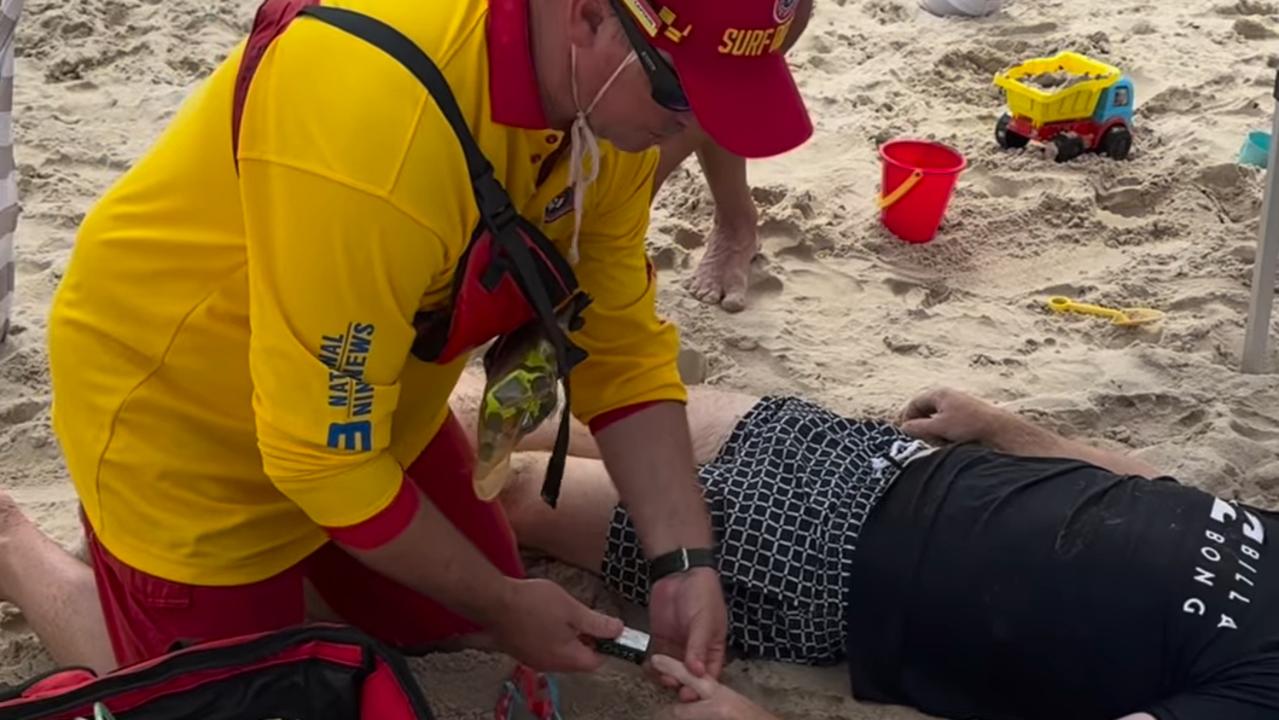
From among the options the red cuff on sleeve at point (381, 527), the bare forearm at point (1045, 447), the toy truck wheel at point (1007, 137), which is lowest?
the bare forearm at point (1045, 447)

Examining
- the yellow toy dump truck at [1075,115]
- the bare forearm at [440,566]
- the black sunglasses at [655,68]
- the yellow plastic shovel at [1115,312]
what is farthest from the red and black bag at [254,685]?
the yellow toy dump truck at [1075,115]

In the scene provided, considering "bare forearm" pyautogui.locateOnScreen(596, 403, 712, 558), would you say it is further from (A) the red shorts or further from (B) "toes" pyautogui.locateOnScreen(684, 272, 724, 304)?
(B) "toes" pyautogui.locateOnScreen(684, 272, 724, 304)

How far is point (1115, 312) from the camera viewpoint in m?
2.88

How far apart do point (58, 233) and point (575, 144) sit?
1.89 m

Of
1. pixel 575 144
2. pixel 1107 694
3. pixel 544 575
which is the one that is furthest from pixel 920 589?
pixel 575 144

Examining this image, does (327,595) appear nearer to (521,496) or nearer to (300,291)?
(521,496)

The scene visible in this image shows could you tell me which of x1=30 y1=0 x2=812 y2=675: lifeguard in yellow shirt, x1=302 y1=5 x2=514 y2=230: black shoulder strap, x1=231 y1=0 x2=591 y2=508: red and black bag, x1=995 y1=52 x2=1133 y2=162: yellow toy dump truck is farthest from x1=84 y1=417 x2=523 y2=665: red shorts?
x1=995 y1=52 x2=1133 y2=162: yellow toy dump truck

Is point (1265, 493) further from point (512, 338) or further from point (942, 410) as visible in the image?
point (512, 338)

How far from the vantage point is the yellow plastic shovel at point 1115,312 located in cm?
285

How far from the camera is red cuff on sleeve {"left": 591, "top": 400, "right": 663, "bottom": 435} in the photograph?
5.82 feet

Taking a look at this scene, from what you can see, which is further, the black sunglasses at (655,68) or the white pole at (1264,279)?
the white pole at (1264,279)

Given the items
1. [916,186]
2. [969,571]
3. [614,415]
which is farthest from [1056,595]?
[916,186]

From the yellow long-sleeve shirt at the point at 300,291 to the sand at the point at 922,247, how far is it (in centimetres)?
Answer: 45

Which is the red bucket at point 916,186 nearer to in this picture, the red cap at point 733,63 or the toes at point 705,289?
the toes at point 705,289
